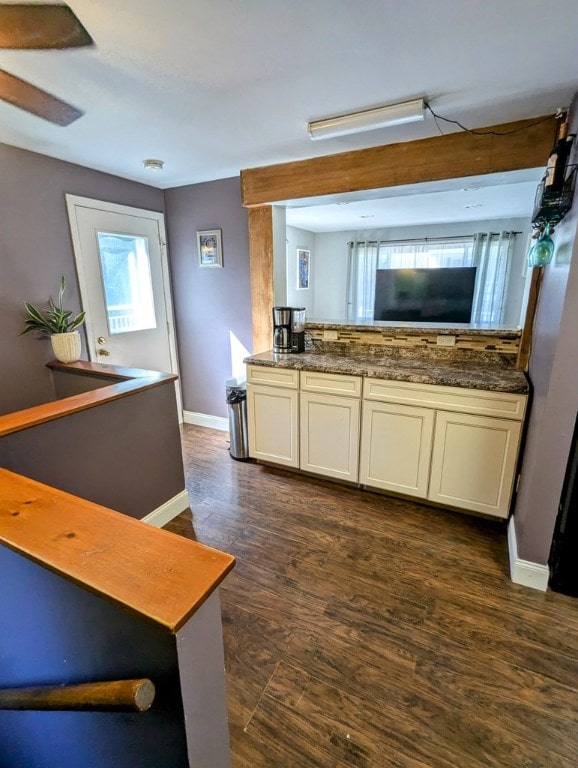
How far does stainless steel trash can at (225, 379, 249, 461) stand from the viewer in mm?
3016

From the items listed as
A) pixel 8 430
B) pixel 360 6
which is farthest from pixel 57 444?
pixel 360 6

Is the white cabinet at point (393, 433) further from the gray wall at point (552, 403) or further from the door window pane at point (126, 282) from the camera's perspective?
the door window pane at point (126, 282)

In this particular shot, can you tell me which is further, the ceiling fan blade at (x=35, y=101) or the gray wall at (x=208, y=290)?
the gray wall at (x=208, y=290)

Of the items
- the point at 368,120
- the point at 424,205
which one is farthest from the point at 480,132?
the point at 424,205

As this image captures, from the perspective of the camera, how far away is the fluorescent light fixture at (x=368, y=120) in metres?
1.85

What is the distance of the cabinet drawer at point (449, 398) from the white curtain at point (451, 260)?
10.5 ft

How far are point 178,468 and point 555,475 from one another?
205 cm

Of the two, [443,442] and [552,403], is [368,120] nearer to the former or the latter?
[552,403]

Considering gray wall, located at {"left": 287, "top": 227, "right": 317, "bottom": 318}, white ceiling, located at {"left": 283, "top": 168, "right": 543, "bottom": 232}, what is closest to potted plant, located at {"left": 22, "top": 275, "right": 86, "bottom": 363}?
white ceiling, located at {"left": 283, "top": 168, "right": 543, "bottom": 232}

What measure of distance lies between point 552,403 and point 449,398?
23.5 inches

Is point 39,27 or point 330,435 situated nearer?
point 39,27

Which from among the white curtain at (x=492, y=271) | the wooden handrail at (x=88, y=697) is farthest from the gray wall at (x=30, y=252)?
the white curtain at (x=492, y=271)

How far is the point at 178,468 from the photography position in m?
2.37

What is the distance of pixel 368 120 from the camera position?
6.40 ft
